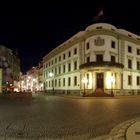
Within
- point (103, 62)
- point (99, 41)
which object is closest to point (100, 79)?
point (103, 62)

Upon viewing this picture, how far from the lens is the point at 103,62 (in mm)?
40500

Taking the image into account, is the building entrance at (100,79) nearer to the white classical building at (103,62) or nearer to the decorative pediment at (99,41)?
the white classical building at (103,62)

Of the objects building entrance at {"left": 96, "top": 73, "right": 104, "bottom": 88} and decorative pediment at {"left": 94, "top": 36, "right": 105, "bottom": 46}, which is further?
decorative pediment at {"left": 94, "top": 36, "right": 105, "bottom": 46}

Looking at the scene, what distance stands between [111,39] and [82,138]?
37.7 m

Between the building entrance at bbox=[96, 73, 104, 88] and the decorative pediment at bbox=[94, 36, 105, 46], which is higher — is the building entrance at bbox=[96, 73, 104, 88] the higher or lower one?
the lower one

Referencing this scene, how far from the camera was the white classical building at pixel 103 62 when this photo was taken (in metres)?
41.1

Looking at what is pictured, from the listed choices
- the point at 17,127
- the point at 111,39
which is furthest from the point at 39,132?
the point at 111,39

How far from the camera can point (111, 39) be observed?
4347 centimetres

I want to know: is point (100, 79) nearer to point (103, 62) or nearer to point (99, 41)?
point (103, 62)

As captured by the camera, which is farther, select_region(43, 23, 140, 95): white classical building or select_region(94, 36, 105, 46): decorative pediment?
select_region(94, 36, 105, 46): decorative pediment

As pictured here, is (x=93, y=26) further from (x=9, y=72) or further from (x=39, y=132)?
(x=9, y=72)

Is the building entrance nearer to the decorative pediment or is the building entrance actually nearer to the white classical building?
the white classical building

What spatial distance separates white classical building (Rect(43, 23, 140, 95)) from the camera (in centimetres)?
4112

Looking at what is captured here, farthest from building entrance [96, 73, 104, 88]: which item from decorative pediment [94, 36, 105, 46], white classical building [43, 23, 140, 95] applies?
decorative pediment [94, 36, 105, 46]
